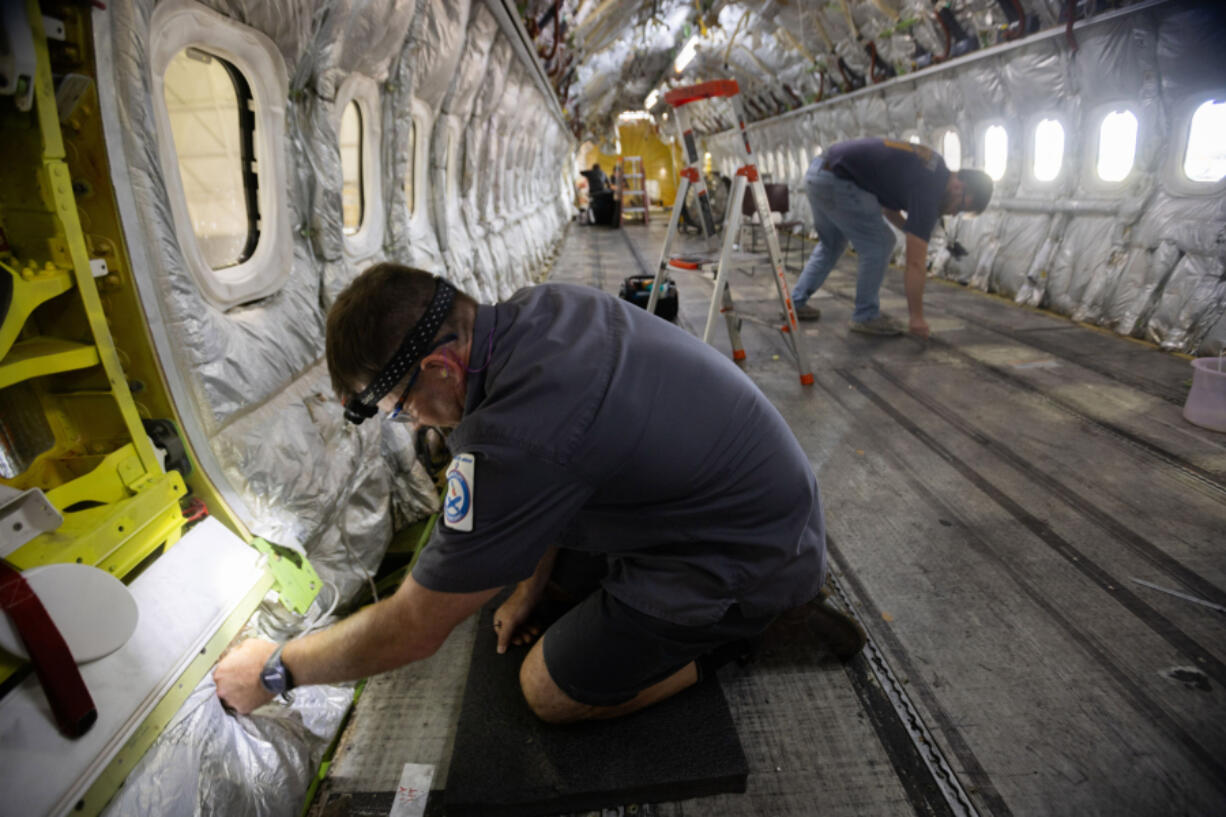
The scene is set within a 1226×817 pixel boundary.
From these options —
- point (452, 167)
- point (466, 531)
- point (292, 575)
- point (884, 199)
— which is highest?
point (452, 167)

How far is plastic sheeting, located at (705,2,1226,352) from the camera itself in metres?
5.17

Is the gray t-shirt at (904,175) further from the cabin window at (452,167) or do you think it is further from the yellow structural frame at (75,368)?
the yellow structural frame at (75,368)

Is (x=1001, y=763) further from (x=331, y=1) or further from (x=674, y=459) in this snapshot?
(x=331, y=1)

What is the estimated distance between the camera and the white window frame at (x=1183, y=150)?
17.2 ft

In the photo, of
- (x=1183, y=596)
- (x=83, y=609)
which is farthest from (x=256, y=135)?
(x=1183, y=596)

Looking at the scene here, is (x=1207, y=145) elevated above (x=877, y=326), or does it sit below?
above

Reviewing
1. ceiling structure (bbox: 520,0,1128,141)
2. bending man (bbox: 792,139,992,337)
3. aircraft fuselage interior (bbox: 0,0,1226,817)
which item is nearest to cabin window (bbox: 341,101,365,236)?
aircraft fuselage interior (bbox: 0,0,1226,817)

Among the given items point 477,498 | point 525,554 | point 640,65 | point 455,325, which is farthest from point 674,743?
point 640,65

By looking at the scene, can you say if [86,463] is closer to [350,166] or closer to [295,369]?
[295,369]

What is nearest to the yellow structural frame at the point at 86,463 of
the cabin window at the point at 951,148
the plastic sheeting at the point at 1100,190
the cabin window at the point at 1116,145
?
the plastic sheeting at the point at 1100,190

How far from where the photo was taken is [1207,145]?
17.7 ft

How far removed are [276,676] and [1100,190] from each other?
8.30 metres

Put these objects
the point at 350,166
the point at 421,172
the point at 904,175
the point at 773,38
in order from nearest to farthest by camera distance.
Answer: the point at 904,175
the point at 421,172
the point at 350,166
the point at 773,38

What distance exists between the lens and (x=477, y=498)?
1.32 meters
